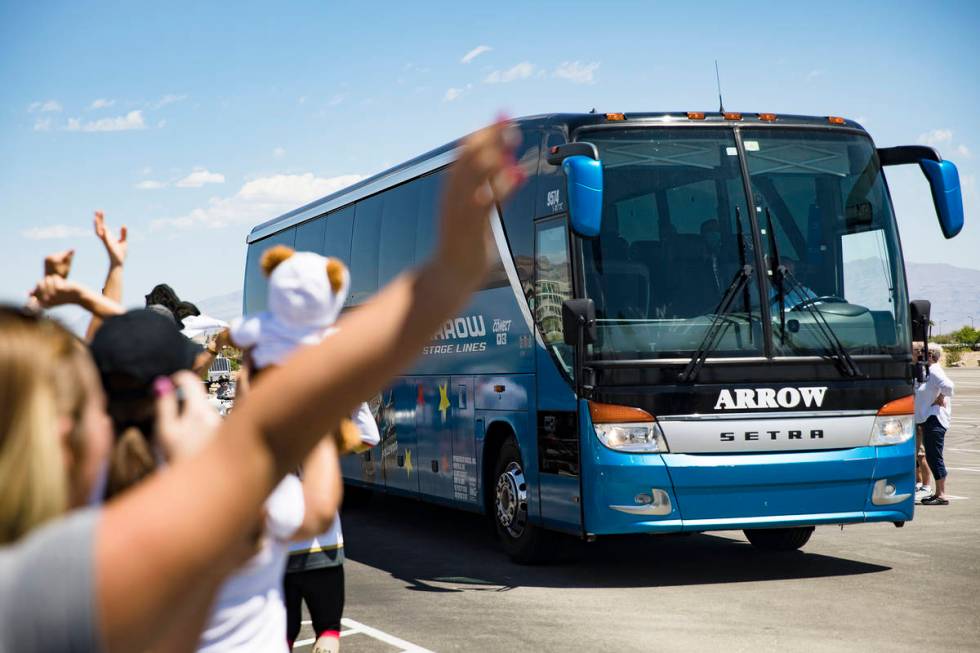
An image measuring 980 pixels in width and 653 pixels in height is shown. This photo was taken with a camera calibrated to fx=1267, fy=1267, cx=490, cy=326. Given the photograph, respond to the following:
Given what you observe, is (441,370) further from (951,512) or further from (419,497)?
(951,512)

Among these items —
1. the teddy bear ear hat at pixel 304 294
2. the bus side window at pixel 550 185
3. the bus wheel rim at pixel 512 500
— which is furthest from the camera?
the bus wheel rim at pixel 512 500

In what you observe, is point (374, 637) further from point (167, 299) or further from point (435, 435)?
point (435, 435)

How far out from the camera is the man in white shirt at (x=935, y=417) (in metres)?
14.2

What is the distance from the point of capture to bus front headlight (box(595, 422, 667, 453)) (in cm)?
947

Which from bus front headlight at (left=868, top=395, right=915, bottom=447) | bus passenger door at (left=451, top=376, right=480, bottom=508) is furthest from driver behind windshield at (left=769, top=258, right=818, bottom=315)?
bus passenger door at (left=451, top=376, right=480, bottom=508)

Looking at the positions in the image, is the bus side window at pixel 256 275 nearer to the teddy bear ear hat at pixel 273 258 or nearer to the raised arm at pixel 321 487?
the teddy bear ear hat at pixel 273 258

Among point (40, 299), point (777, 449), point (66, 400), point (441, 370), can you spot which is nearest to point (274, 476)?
point (66, 400)

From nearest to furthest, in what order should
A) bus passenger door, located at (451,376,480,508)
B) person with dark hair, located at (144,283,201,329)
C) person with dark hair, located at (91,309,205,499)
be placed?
1. person with dark hair, located at (91,309,205,499)
2. person with dark hair, located at (144,283,201,329)
3. bus passenger door, located at (451,376,480,508)

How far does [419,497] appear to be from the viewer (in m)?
13.3

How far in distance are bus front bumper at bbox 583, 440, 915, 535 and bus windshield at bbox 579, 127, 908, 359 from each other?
811 millimetres

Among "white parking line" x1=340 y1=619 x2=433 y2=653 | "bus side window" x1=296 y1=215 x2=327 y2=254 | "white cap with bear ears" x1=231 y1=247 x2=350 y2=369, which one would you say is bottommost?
"white parking line" x1=340 y1=619 x2=433 y2=653

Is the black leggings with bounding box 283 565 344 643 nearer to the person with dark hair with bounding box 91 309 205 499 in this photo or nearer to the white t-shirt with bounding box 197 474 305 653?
the white t-shirt with bounding box 197 474 305 653

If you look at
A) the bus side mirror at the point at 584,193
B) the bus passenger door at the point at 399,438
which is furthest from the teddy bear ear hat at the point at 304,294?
the bus passenger door at the point at 399,438

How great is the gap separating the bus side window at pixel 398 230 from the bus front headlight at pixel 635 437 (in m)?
4.20
